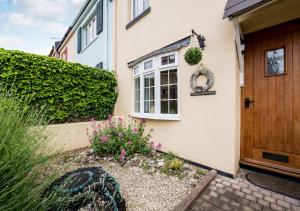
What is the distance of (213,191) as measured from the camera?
108 inches

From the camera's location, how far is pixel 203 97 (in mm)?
3658

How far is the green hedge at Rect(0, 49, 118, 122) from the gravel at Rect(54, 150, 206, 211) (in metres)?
1.85

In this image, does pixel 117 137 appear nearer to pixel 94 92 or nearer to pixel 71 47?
pixel 94 92

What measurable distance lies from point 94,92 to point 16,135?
160 inches

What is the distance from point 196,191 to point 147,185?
87 centimetres

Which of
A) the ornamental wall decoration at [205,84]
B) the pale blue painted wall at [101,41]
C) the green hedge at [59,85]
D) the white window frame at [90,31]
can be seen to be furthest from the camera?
the white window frame at [90,31]

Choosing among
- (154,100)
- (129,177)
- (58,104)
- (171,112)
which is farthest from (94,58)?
(129,177)

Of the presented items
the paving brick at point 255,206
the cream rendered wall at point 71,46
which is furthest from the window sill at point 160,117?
the cream rendered wall at point 71,46

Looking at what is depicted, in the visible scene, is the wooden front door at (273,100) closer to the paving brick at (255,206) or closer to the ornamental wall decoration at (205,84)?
the ornamental wall decoration at (205,84)

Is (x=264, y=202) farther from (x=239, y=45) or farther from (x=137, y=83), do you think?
(x=137, y=83)

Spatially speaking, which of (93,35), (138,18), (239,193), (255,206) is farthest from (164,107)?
(93,35)

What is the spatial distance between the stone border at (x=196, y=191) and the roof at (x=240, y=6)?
117 inches

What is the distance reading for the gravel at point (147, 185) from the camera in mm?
2408

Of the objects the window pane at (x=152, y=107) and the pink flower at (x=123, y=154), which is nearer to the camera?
the pink flower at (x=123, y=154)
